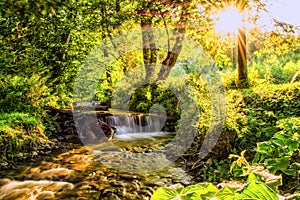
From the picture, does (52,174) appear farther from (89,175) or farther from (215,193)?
(215,193)

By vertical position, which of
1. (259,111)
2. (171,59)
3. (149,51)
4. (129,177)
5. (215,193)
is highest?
(149,51)

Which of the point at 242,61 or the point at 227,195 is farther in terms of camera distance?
the point at 242,61

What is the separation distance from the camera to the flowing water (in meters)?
5.35

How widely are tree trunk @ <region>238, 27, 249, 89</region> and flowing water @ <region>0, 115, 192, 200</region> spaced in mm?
3447

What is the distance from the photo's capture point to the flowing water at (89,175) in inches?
211

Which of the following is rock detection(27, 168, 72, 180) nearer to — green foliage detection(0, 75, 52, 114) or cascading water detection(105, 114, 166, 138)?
green foliage detection(0, 75, 52, 114)

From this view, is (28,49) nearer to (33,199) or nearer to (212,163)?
(33,199)

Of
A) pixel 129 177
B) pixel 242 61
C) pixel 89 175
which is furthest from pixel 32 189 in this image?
pixel 242 61

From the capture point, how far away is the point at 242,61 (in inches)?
352

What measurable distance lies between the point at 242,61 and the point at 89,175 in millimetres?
5970

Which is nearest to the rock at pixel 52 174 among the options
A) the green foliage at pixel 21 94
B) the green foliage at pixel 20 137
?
the green foliage at pixel 20 137

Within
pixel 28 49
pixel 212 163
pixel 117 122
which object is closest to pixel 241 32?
pixel 212 163

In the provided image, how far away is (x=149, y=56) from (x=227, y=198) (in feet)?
57.8

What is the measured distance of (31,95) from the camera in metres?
9.11
